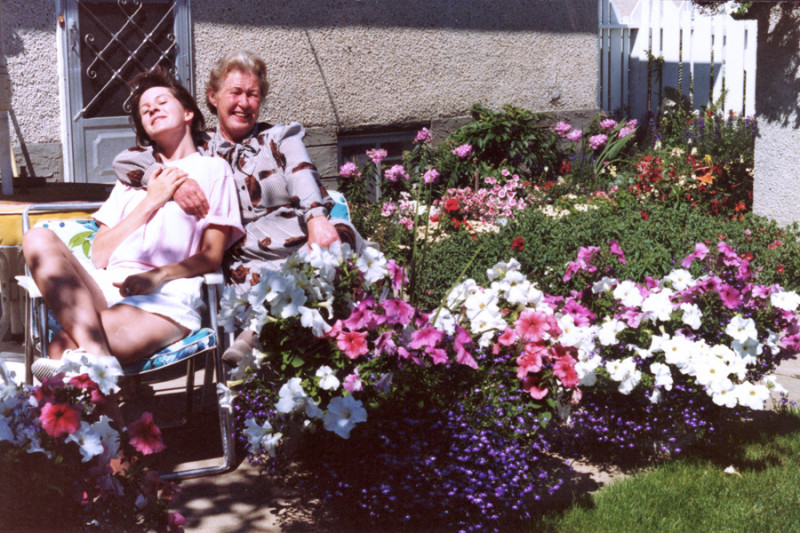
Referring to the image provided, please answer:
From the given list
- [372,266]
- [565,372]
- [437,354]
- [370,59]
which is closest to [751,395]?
[565,372]

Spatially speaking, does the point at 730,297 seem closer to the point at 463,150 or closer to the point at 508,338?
the point at 508,338

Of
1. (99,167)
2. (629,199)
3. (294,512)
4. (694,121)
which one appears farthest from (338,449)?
(694,121)

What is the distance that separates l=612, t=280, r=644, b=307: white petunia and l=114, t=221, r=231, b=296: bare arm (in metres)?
1.55

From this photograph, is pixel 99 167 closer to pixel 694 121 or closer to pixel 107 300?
pixel 107 300

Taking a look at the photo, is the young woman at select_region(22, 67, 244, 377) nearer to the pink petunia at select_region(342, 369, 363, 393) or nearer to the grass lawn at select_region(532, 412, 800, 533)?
the pink petunia at select_region(342, 369, 363, 393)

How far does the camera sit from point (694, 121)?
8.32 m

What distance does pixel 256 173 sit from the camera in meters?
3.82

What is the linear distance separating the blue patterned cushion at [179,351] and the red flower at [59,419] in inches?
44.0

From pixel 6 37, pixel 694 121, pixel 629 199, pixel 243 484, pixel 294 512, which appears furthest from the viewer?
pixel 694 121

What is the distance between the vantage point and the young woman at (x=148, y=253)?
3.05 metres

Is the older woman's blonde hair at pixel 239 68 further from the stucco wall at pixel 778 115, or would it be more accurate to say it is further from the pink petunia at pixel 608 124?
the pink petunia at pixel 608 124

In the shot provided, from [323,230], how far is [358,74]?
3857mm

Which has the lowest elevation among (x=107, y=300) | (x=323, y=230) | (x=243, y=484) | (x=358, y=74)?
(x=243, y=484)

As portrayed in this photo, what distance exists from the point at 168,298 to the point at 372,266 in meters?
0.96
